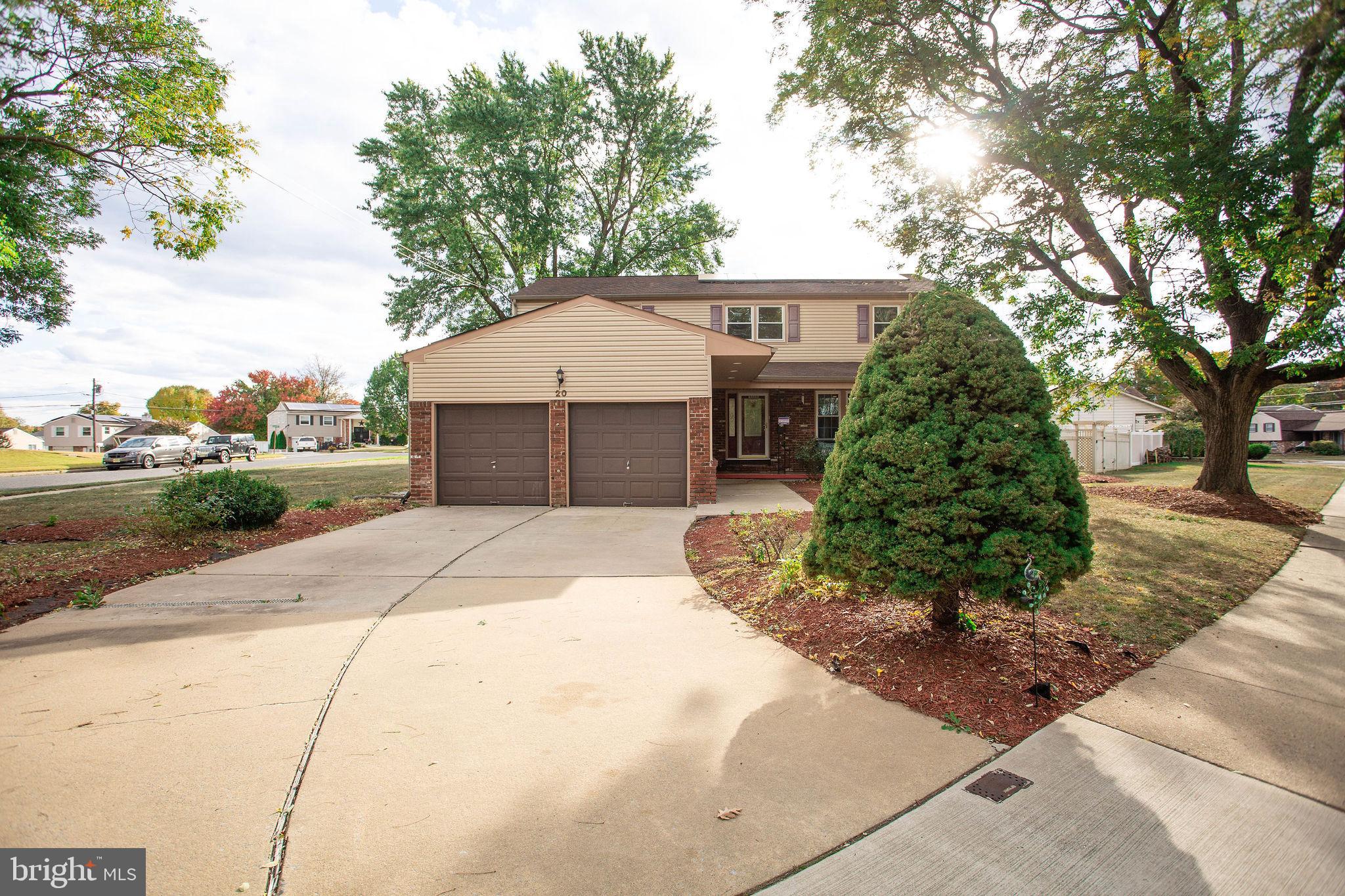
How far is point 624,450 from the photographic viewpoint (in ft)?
40.8

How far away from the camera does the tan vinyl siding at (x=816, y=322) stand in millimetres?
18297

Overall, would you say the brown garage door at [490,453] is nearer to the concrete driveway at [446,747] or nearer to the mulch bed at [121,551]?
the mulch bed at [121,551]

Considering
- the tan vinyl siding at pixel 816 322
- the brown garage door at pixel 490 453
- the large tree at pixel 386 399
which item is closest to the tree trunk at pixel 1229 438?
the tan vinyl siding at pixel 816 322

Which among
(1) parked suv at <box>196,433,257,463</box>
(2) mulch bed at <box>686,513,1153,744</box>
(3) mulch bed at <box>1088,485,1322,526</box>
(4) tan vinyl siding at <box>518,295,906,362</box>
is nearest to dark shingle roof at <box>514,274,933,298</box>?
(4) tan vinyl siding at <box>518,295,906,362</box>

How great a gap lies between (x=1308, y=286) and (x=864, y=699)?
144 inches

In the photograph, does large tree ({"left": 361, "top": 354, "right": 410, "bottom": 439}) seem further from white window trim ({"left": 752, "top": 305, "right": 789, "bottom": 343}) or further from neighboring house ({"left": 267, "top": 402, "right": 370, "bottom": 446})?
white window trim ({"left": 752, "top": 305, "right": 789, "bottom": 343})

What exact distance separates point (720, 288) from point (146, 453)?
87.5ft

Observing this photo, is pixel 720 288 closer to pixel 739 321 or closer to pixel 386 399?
pixel 739 321

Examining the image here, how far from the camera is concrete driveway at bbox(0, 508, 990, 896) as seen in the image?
2146mm

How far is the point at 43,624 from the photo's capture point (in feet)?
15.5

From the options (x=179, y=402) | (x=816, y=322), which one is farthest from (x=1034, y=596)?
(x=179, y=402)

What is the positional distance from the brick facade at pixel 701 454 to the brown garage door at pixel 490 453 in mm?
3159

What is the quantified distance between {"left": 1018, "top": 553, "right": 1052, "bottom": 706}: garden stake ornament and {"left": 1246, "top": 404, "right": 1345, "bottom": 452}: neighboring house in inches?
2474

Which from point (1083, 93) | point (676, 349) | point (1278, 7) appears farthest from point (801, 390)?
point (1278, 7)
